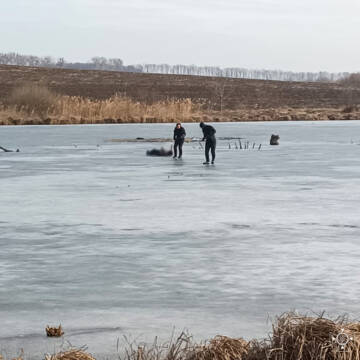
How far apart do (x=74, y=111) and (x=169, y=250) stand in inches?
1641

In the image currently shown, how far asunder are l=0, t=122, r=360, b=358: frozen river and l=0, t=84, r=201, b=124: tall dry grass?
28.6 m

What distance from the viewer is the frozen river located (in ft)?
23.1

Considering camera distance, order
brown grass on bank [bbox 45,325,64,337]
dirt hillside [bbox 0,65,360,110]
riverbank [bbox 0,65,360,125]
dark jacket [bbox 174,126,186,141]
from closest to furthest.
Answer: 1. brown grass on bank [bbox 45,325,64,337]
2. dark jacket [bbox 174,126,186,141]
3. riverbank [bbox 0,65,360,125]
4. dirt hillside [bbox 0,65,360,110]

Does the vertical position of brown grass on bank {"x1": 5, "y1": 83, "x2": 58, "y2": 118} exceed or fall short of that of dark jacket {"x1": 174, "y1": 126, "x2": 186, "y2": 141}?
it exceeds it

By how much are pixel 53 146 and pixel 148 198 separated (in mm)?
17301

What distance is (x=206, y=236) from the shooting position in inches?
458

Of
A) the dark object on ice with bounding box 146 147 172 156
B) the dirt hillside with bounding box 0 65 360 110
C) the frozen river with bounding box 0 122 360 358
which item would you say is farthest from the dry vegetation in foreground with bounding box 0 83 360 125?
the dirt hillside with bounding box 0 65 360 110

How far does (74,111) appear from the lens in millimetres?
51438

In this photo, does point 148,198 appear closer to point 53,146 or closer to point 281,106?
point 53,146

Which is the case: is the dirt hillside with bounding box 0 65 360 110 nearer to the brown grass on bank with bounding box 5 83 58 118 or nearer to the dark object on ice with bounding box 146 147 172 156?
the brown grass on bank with bounding box 5 83 58 118

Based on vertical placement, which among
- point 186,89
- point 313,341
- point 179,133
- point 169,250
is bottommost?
point 169,250

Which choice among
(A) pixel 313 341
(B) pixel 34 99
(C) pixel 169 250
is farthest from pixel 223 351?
(B) pixel 34 99

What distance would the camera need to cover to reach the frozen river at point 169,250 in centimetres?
705

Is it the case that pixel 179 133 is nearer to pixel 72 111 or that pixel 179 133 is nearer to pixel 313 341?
pixel 313 341
